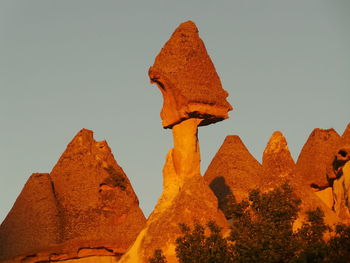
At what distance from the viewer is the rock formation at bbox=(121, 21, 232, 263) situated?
21938mm

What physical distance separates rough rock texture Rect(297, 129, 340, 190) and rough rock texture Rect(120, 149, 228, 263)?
8881mm

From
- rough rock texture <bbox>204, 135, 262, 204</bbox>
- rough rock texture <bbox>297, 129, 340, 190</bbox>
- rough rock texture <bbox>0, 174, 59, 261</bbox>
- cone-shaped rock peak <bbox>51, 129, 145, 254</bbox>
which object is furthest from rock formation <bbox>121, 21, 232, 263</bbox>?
rough rock texture <bbox>297, 129, 340, 190</bbox>

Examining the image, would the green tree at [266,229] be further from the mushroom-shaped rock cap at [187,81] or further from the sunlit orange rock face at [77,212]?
the sunlit orange rock face at [77,212]

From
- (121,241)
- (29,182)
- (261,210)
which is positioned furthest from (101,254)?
(261,210)

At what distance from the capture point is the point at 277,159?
2230 cm

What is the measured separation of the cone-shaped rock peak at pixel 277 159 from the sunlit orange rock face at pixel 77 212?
7.75 meters

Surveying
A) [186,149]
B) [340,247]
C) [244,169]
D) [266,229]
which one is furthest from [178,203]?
[244,169]

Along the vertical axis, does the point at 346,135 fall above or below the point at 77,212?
below

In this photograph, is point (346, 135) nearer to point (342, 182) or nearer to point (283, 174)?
point (342, 182)

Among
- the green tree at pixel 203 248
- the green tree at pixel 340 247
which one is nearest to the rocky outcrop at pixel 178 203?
the green tree at pixel 203 248

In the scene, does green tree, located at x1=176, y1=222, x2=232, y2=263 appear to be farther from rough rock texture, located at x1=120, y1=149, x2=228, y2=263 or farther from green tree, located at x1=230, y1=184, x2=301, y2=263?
rough rock texture, located at x1=120, y1=149, x2=228, y2=263

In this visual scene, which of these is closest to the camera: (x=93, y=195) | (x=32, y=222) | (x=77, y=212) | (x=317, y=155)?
(x=32, y=222)

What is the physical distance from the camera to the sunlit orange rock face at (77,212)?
29.0 metres

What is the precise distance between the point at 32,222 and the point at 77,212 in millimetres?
1382
